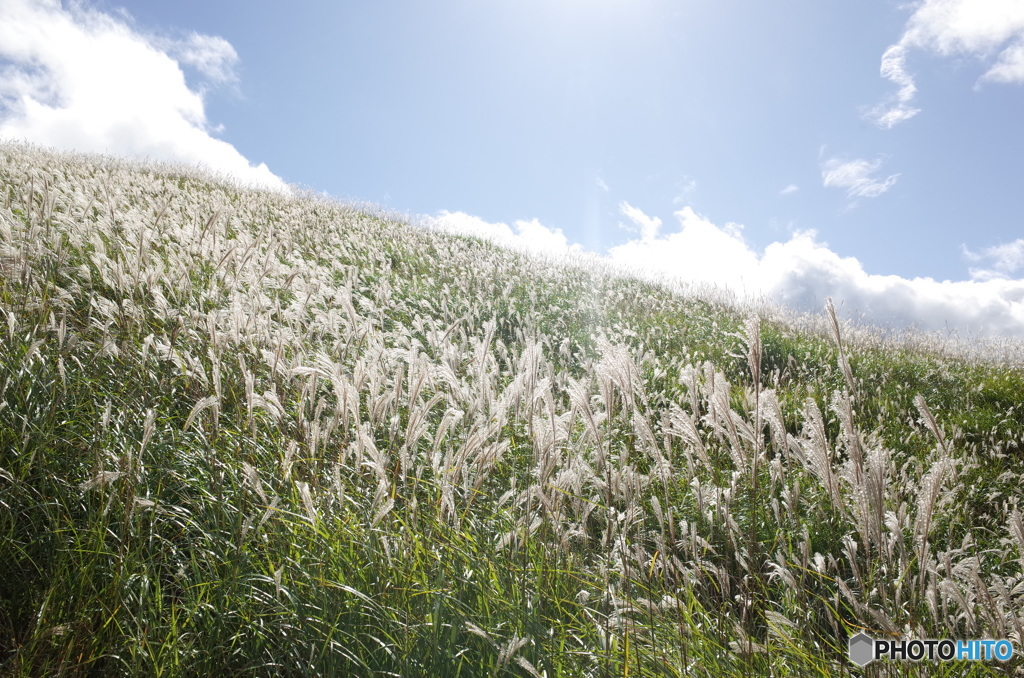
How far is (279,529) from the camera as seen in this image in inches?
79.9

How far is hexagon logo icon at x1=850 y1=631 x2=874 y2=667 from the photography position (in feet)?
5.30

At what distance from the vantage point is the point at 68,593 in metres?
1.89

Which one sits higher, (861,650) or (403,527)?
(403,527)

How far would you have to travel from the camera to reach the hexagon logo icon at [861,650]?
5.30 ft

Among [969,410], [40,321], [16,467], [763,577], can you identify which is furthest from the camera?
[969,410]

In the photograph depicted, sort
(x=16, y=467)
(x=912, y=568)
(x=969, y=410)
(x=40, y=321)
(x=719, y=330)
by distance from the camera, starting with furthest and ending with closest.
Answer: (x=719, y=330)
(x=969, y=410)
(x=40, y=321)
(x=912, y=568)
(x=16, y=467)

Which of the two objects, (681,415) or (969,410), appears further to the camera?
(969,410)

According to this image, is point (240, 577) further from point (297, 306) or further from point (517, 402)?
point (297, 306)

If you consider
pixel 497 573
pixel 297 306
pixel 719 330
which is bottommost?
pixel 497 573

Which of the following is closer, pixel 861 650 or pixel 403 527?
pixel 861 650

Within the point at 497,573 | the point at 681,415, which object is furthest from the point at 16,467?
the point at 681,415

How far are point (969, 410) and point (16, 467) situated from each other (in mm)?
8242

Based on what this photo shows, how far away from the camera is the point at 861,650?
5.45 ft

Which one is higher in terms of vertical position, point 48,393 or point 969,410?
point 969,410
